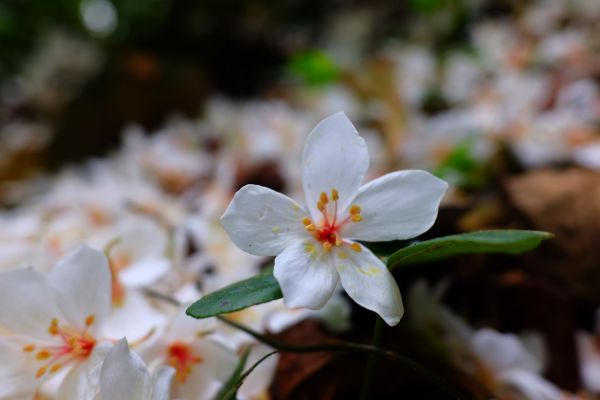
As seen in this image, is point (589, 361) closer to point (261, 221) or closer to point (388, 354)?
point (388, 354)

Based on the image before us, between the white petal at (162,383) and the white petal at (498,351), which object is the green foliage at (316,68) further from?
the white petal at (162,383)

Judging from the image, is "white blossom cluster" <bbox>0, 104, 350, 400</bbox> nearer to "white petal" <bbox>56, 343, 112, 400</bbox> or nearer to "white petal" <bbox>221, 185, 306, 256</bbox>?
"white petal" <bbox>56, 343, 112, 400</bbox>

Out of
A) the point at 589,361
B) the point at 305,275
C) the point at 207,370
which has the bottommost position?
the point at 589,361

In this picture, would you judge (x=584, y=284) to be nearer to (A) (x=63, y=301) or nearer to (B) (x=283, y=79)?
(A) (x=63, y=301)

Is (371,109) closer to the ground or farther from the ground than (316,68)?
closer to the ground

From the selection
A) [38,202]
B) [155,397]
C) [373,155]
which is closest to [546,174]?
[373,155]

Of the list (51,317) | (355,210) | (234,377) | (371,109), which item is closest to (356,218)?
(355,210)

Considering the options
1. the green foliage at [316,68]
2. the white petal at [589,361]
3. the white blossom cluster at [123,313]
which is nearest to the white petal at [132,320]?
the white blossom cluster at [123,313]
